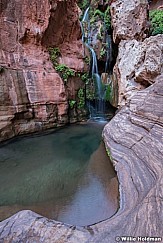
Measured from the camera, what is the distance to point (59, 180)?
4.71 metres

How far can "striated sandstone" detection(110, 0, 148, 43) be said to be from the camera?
414 inches

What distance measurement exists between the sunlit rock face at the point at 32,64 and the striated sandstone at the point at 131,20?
102 inches

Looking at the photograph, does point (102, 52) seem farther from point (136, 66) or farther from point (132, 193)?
point (132, 193)

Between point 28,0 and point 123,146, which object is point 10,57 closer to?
point 28,0

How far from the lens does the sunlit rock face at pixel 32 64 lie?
750 cm

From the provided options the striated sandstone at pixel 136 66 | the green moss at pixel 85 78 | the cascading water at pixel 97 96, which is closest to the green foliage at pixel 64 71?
the green moss at pixel 85 78

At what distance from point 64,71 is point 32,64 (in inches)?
69.4

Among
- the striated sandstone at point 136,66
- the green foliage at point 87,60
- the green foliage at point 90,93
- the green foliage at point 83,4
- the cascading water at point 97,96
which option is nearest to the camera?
the striated sandstone at point 136,66

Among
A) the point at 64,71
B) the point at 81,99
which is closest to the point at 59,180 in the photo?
the point at 64,71

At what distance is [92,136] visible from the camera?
8.32 m

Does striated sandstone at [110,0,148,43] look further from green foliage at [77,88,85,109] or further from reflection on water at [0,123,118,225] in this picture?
reflection on water at [0,123,118,225]

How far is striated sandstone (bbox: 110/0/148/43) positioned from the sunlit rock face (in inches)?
102

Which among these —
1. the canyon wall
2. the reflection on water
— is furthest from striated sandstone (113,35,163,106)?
the reflection on water

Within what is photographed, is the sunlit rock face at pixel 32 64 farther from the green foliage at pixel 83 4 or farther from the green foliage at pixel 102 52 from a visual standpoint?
the green foliage at pixel 83 4
